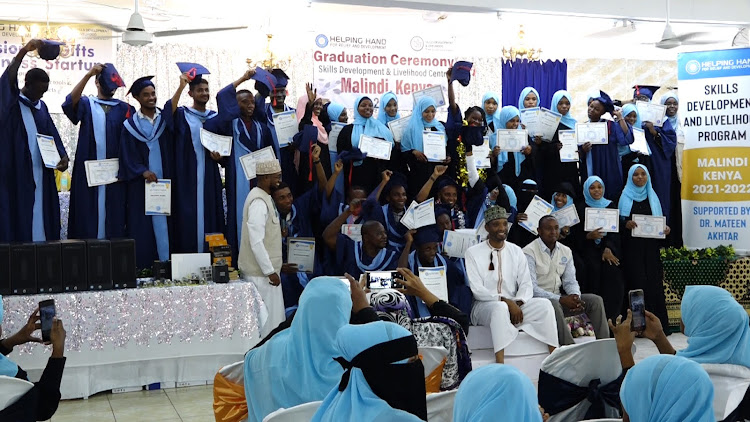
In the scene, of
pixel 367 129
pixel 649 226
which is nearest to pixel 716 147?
pixel 649 226

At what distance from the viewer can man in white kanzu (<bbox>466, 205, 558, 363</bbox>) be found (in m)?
7.05

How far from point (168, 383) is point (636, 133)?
5191 millimetres

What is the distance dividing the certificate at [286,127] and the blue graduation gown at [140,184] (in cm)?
93

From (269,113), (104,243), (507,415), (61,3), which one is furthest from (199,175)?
(507,415)

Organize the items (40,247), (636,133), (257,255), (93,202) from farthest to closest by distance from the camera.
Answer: (636,133), (93,202), (257,255), (40,247)

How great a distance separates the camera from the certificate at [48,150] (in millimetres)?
7277

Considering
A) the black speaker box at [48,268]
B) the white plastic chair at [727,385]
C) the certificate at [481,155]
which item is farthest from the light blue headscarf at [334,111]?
the white plastic chair at [727,385]

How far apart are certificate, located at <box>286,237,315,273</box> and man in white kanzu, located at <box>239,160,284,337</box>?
319 mm

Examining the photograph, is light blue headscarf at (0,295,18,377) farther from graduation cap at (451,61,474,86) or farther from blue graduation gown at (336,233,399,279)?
graduation cap at (451,61,474,86)

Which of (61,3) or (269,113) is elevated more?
(61,3)

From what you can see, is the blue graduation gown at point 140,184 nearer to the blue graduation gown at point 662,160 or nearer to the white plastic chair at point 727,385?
the blue graduation gown at point 662,160

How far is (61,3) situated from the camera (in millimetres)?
10508

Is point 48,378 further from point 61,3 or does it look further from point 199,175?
point 61,3

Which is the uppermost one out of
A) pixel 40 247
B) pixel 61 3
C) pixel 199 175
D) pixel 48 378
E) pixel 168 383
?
pixel 61 3
